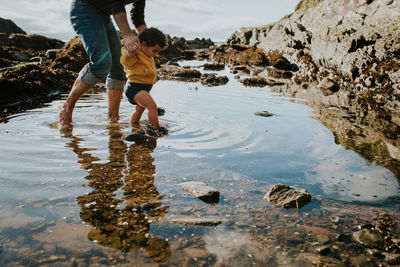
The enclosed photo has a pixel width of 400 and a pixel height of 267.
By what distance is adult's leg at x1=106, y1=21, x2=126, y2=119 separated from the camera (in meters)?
5.02

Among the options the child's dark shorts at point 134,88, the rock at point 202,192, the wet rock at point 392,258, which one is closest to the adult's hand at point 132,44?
the child's dark shorts at point 134,88

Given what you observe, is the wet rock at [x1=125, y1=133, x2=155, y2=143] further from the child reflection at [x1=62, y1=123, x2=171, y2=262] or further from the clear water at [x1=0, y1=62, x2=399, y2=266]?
the child reflection at [x1=62, y1=123, x2=171, y2=262]

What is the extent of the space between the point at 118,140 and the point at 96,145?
0.37 metres

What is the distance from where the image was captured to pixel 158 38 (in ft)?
15.9

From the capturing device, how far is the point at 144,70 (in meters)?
4.96

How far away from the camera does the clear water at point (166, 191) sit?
6.14 ft

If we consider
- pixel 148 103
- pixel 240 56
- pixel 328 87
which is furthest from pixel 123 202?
pixel 240 56

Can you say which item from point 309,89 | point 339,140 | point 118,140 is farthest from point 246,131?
point 309,89

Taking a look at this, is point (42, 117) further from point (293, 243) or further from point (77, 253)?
point (293, 243)

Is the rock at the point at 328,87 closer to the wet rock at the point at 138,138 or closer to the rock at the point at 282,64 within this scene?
the rock at the point at 282,64

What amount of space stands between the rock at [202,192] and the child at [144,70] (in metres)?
2.28

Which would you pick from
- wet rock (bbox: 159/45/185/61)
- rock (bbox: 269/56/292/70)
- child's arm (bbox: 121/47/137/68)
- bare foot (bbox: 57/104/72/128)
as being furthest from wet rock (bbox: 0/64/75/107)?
wet rock (bbox: 159/45/185/61)

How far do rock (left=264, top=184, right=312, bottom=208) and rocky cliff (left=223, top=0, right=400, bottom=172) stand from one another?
2002 mm

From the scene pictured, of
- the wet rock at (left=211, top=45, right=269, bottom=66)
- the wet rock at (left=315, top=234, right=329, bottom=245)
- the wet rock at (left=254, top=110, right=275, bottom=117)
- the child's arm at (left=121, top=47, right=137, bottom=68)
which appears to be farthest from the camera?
the wet rock at (left=211, top=45, right=269, bottom=66)
